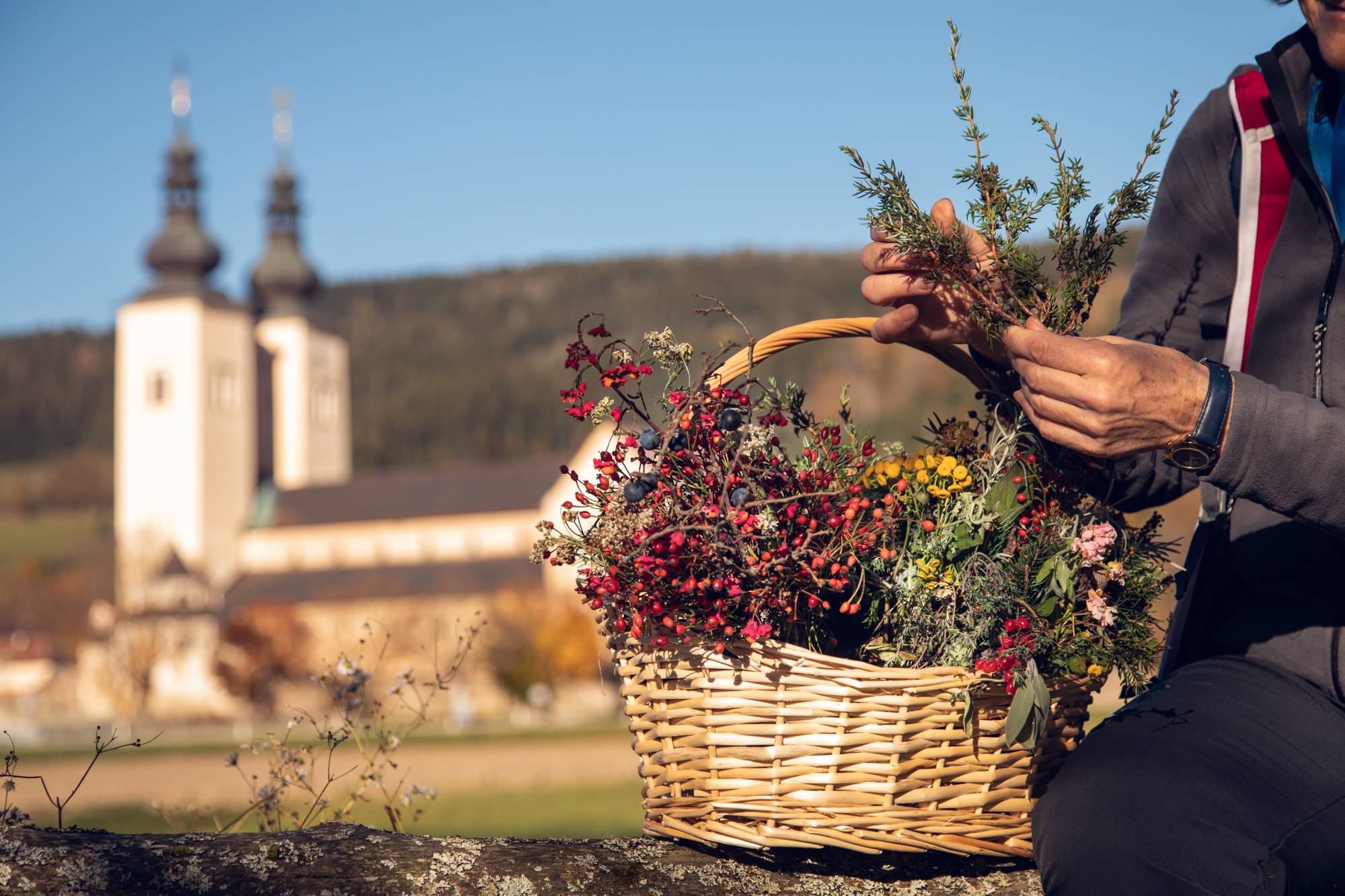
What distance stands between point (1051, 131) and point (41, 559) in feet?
378

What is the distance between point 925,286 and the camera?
2.14m

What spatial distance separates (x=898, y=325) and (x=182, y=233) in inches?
3432

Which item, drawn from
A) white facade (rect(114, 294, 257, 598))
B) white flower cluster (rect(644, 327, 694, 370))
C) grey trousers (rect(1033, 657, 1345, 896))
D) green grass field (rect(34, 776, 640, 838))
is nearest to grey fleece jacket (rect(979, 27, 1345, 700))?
grey trousers (rect(1033, 657, 1345, 896))

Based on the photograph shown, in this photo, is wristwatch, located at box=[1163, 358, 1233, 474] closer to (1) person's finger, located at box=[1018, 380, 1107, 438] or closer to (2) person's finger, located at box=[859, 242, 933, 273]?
(1) person's finger, located at box=[1018, 380, 1107, 438]

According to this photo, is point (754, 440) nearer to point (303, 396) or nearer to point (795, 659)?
point (795, 659)

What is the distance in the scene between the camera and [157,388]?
86438 millimetres

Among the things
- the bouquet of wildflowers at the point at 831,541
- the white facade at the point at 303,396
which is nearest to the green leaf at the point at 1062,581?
the bouquet of wildflowers at the point at 831,541

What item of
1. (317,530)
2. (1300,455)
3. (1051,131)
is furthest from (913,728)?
(317,530)

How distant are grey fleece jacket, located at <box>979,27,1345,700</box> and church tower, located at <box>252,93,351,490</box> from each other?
297 feet

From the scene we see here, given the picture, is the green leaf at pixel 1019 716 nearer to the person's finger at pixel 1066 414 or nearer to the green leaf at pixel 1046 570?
the green leaf at pixel 1046 570

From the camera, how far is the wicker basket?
1829mm

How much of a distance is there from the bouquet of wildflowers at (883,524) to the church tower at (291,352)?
298 feet

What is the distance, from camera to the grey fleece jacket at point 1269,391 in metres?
1.79

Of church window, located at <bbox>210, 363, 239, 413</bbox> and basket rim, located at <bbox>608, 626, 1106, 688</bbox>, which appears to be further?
church window, located at <bbox>210, 363, 239, 413</bbox>
